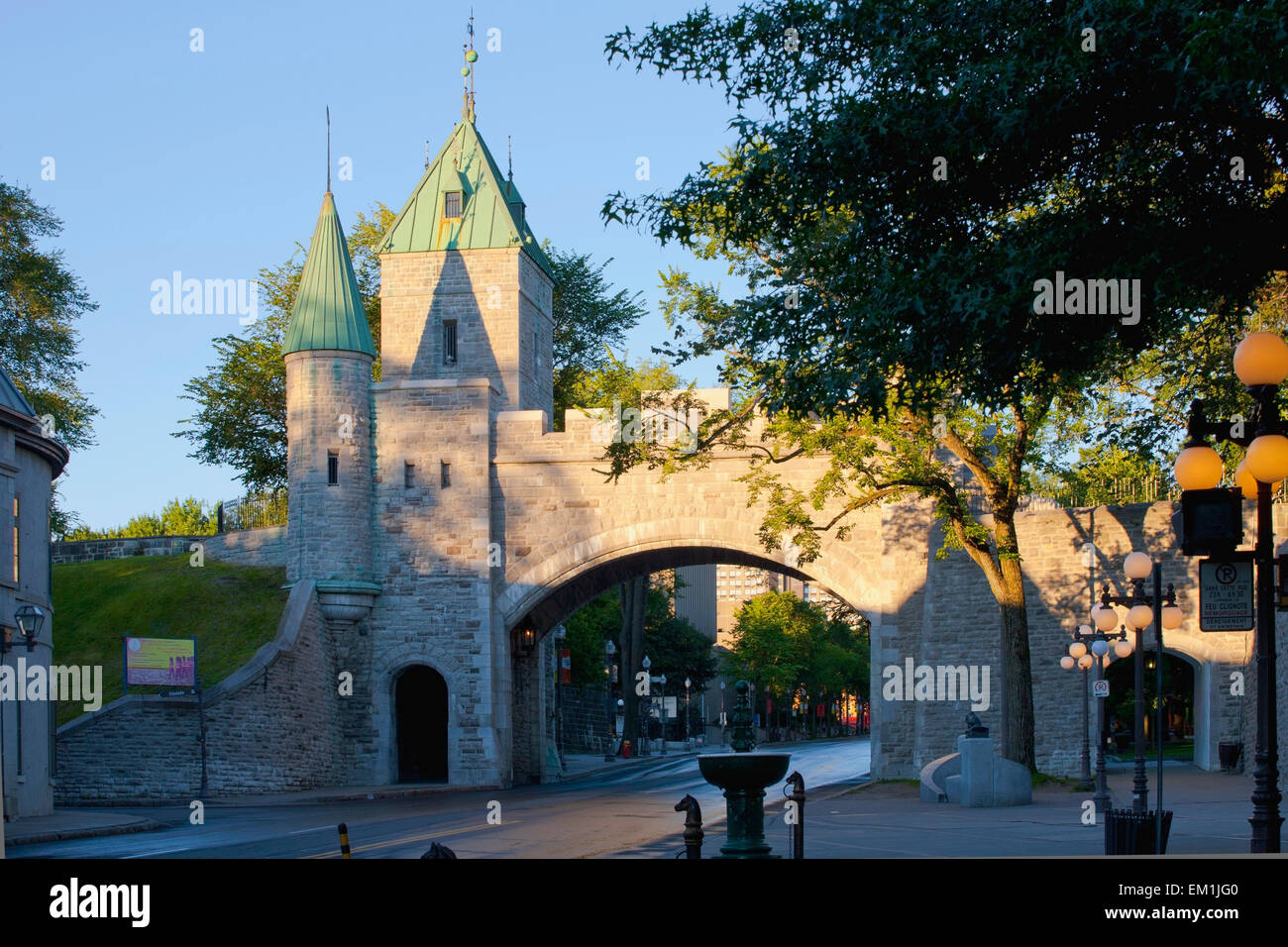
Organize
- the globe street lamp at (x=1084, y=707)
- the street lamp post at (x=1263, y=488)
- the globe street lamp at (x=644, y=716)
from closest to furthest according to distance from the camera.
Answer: the street lamp post at (x=1263, y=488)
the globe street lamp at (x=1084, y=707)
the globe street lamp at (x=644, y=716)

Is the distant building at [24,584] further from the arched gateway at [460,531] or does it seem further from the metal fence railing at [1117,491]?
the metal fence railing at [1117,491]

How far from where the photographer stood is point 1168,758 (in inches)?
1590

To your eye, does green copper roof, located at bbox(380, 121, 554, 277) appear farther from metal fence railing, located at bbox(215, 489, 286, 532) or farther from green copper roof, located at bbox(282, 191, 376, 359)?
metal fence railing, located at bbox(215, 489, 286, 532)

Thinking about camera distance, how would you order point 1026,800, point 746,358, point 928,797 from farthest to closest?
point 928,797, point 1026,800, point 746,358

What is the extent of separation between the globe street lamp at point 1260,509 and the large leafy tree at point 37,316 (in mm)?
42155

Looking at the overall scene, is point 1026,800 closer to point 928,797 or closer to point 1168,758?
point 928,797

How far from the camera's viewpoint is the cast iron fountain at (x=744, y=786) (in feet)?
41.4

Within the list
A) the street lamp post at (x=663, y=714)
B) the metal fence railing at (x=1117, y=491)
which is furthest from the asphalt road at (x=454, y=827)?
the street lamp post at (x=663, y=714)

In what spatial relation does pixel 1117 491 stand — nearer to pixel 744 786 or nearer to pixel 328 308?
pixel 328 308

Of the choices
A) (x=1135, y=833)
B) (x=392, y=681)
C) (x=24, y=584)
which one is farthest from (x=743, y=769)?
(x=392, y=681)

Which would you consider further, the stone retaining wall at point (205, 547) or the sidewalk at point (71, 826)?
the stone retaining wall at point (205, 547)

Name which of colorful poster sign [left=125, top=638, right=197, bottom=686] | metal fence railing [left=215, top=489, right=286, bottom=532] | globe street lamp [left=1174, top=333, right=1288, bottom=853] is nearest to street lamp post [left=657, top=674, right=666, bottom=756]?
metal fence railing [left=215, top=489, right=286, bottom=532]

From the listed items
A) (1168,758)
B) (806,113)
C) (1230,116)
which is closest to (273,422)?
(1168,758)
